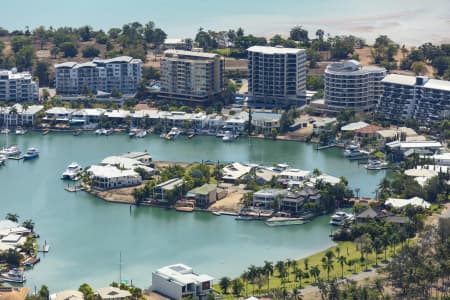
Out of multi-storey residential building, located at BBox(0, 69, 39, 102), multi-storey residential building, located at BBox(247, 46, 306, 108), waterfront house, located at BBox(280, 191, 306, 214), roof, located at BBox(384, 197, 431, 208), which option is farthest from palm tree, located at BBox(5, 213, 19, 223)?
multi-storey residential building, located at BBox(247, 46, 306, 108)

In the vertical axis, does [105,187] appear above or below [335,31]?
below

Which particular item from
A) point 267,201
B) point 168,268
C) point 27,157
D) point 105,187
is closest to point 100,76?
point 27,157

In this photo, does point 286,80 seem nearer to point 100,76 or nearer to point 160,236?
point 100,76

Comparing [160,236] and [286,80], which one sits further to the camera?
[286,80]

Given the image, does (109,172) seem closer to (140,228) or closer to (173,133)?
(140,228)

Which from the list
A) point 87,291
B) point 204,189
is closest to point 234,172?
point 204,189

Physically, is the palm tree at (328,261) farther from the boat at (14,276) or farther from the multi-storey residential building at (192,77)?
the multi-storey residential building at (192,77)

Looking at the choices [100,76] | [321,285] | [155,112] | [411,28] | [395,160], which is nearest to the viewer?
[321,285]
